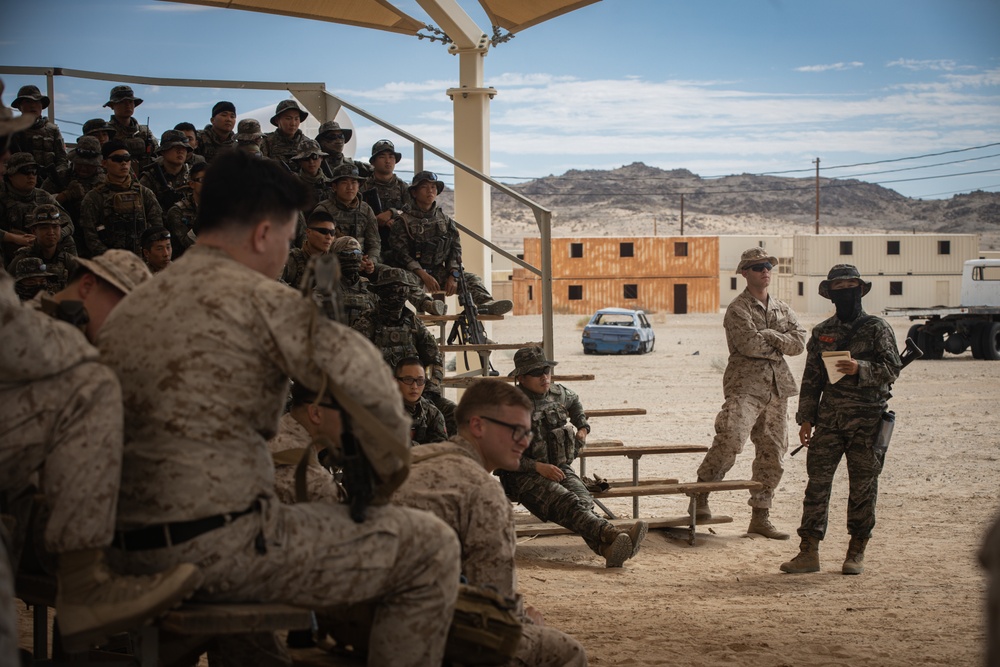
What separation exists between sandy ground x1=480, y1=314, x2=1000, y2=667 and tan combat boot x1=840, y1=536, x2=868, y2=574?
0.10 m

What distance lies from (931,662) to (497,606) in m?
3.25

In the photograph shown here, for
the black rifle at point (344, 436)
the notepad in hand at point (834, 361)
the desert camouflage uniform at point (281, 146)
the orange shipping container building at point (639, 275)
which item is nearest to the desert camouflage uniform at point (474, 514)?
the black rifle at point (344, 436)

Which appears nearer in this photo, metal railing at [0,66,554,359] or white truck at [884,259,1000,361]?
metal railing at [0,66,554,359]

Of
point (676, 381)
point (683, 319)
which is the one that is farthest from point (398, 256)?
point (683, 319)

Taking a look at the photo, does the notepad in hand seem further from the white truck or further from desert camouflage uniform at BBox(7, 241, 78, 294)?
the white truck

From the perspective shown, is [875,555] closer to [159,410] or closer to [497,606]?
[497,606]

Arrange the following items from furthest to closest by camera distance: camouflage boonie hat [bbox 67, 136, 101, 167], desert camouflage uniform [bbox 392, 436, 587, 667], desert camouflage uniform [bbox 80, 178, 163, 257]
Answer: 1. camouflage boonie hat [bbox 67, 136, 101, 167]
2. desert camouflage uniform [bbox 80, 178, 163, 257]
3. desert camouflage uniform [bbox 392, 436, 587, 667]

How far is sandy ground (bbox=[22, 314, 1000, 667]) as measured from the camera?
568 centimetres

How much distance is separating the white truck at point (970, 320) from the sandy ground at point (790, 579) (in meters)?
10.6

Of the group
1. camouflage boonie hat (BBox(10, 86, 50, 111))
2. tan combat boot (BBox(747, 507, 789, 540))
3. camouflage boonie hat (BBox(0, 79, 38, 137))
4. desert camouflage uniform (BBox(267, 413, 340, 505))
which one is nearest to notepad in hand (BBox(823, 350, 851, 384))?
tan combat boot (BBox(747, 507, 789, 540))

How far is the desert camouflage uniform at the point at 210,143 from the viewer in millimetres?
10203

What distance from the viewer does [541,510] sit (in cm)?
784

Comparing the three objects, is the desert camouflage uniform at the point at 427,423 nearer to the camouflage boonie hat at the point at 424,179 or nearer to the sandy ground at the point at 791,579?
the sandy ground at the point at 791,579

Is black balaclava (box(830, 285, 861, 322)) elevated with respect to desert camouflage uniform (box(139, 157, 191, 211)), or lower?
lower
